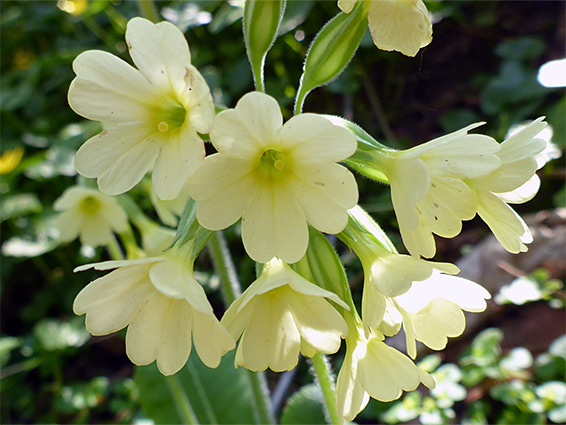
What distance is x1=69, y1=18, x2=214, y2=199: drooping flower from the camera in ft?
3.74

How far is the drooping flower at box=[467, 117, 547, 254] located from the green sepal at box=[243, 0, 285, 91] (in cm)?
62

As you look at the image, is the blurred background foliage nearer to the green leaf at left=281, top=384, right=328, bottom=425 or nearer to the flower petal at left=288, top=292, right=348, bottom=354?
the green leaf at left=281, top=384, right=328, bottom=425

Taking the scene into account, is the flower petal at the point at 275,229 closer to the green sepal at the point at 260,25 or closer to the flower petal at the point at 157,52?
the flower petal at the point at 157,52

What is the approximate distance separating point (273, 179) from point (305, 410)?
1.33 m

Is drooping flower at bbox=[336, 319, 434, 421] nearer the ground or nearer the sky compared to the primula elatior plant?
nearer the ground

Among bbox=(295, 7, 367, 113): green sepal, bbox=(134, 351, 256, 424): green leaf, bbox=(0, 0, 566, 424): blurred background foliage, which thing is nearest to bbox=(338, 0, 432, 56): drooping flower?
bbox=(295, 7, 367, 113): green sepal

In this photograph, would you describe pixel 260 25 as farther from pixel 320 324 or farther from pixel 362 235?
pixel 320 324

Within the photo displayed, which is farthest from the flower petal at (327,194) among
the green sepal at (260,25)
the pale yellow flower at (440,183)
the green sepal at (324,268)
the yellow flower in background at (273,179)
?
the green sepal at (260,25)

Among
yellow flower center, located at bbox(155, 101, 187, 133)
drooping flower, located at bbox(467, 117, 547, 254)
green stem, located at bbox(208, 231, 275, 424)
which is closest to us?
drooping flower, located at bbox(467, 117, 547, 254)

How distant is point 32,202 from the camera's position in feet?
10.6

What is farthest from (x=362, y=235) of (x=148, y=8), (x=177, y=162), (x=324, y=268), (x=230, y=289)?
(x=148, y=8)

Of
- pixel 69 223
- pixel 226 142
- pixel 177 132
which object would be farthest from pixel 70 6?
→ pixel 226 142

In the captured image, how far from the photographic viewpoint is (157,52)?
3.88 feet

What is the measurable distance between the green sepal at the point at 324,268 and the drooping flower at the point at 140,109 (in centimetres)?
39
